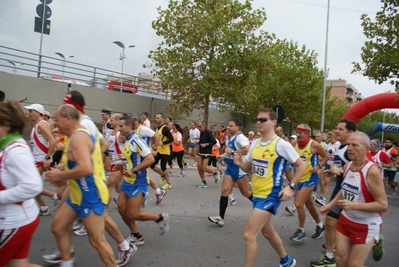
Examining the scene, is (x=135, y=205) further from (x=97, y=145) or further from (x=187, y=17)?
(x=187, y=17)

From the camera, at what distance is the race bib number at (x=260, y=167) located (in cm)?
397

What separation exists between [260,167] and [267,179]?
16 cm

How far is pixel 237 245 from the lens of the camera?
527 cm

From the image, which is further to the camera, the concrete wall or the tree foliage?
the tree foliage

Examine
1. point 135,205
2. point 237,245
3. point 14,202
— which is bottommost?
point 237,245

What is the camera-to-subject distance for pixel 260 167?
402cm

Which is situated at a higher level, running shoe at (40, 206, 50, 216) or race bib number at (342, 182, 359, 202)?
race bib number at (342, 182, 359, 202)

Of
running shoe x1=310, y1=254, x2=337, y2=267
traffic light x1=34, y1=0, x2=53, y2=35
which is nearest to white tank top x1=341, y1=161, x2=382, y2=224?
running shoe x1=310, y1=254, x2=337, y2=267

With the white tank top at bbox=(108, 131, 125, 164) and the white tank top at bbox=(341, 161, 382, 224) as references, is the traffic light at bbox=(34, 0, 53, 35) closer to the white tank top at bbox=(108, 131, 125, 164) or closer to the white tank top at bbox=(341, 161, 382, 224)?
the white tank top at bbox=(108, 131, 125, 164)

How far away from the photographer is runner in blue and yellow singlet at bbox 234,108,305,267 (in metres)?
3.77

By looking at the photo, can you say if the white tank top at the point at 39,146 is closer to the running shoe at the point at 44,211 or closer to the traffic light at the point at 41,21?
the running shoe at the point at 44,211

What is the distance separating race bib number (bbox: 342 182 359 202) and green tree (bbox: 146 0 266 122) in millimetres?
15487

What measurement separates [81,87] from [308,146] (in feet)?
47.9

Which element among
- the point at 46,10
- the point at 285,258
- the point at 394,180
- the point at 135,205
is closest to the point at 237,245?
the point at 285,258
